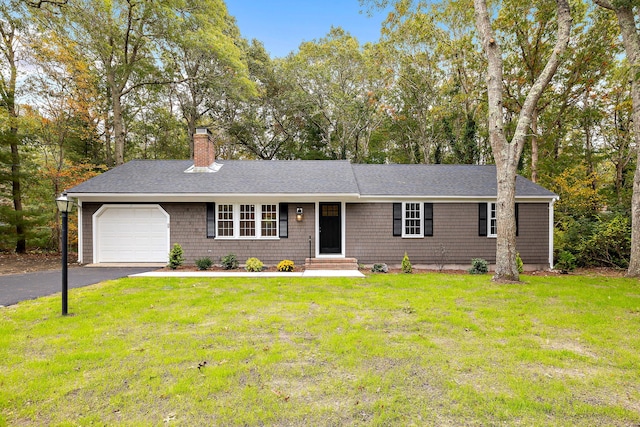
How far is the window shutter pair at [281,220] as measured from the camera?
1095cm

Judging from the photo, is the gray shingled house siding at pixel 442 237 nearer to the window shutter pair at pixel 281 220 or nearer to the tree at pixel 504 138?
the window shutter pair at pixel 281 220

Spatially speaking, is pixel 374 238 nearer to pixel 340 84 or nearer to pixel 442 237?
pixel 442 237

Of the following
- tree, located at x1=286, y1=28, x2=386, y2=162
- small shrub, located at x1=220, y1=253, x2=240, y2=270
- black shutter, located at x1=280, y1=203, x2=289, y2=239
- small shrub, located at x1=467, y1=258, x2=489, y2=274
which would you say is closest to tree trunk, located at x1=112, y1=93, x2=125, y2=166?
small shrub, located at x1=220, y1=253, x2=240, y2=270

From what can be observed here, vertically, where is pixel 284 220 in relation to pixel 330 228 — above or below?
above

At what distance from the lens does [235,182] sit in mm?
11398

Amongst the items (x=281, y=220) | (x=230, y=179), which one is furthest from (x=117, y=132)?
(x=281, y=220)

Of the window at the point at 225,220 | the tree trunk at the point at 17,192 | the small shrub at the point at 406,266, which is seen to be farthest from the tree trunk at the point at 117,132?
the small shrub at the point at 406,266

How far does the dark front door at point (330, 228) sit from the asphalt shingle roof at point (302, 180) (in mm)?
873

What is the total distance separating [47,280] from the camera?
26.7 ft

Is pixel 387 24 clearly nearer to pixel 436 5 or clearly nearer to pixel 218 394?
pixel 436 5

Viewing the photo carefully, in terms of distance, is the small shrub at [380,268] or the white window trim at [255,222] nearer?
the small shrub at [380,268]

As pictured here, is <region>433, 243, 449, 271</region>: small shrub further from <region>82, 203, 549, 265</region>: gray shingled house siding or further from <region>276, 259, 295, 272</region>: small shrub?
<region>276, 259, 295, 272</region>: small shrub

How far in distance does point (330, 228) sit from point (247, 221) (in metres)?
3.06

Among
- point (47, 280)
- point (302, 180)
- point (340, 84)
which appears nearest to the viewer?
point (47, 280)
